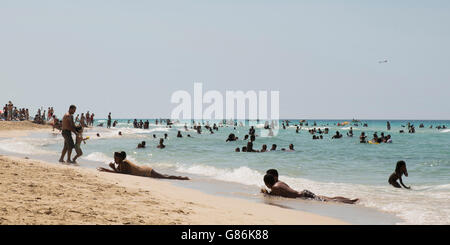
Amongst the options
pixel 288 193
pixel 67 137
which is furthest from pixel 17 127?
pixel 288 193

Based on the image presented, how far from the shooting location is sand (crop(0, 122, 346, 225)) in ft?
16.6

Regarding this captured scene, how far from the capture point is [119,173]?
11711mm

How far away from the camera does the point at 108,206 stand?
5.83 m

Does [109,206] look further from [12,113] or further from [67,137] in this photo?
[12,113]

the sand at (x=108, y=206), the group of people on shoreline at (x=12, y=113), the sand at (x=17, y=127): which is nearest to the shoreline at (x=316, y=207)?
the sand at (x=108, y=206)

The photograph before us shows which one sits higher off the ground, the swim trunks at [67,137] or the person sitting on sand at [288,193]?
the swim trunks at [67,137]

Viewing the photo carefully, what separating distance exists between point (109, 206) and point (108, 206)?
0.01 metres

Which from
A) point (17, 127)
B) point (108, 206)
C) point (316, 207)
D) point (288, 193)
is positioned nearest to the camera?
point (108, 206)

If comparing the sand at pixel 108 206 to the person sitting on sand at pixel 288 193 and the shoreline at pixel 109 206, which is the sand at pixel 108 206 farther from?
the person sitting on sand at pixel 288 193

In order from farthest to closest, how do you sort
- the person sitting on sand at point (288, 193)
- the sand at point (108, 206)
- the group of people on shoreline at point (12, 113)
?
the group of people on shoreline at point (12, 113) → the person sitting on sand at point (288, 193) → the sand at point (108, 206)

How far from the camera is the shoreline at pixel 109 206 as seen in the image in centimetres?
505

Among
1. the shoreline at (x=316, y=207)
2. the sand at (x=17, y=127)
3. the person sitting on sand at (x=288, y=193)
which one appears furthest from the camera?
the sand at (x=17, y=127)

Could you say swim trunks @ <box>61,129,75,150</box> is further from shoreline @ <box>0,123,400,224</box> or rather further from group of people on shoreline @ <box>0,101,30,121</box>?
group of people on shoreline @ <box>0,101,30,121</box>

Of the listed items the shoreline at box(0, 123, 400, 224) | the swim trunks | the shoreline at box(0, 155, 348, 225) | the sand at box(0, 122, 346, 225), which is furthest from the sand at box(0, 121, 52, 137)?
the shoreline at box(0, 155, 348, 225)
